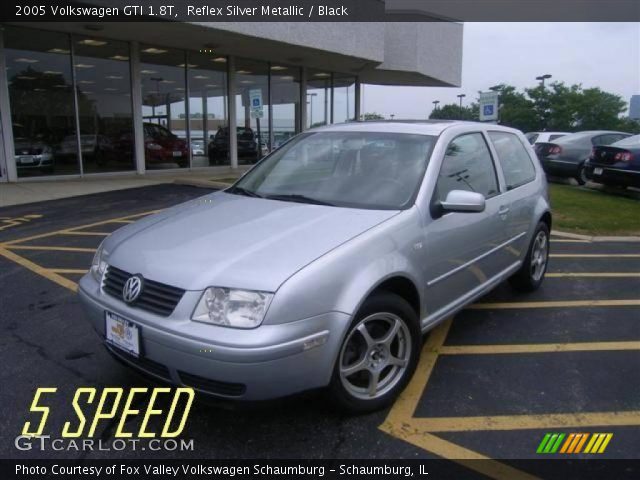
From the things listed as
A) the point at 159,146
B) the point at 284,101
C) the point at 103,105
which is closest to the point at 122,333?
the point at 103,105

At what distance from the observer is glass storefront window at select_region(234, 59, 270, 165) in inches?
694

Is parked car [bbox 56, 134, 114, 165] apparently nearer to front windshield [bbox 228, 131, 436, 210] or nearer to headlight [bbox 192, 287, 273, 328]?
front windshield [bbox 228, 131, 436, 210]

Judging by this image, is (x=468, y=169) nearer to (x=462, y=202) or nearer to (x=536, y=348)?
(x=462, y=202)

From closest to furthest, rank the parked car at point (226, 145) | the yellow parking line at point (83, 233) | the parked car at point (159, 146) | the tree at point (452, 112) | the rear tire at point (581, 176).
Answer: the yellow parking line at point (83, 233) < the rear tire at point (581, 176) < the parked car at point (159, 146) < the parked car at point (226, 145) < the tree at point (452, 112)

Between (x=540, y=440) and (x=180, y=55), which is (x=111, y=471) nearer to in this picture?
(x=540, y=440)

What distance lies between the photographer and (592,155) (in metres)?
12.1

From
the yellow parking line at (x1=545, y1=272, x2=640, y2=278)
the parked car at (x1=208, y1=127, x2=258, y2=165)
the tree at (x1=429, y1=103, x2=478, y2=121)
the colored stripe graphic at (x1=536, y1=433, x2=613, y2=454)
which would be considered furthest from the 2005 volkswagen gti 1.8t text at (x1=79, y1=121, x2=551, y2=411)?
the tree at (x1=429, y1=103, x2=478, y2=121)

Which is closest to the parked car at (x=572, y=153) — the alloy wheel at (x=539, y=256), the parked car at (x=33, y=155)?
the alloy wheel at (x=539, y=256)

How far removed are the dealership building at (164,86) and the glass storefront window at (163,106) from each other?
0.03 metres

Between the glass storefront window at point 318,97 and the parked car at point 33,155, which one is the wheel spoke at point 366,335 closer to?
the parked car at point 33,155

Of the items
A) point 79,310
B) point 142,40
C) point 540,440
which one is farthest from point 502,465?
point 142,40

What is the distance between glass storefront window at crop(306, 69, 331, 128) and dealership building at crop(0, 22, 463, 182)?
63mm

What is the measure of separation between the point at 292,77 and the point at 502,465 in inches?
741

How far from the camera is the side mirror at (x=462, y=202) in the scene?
3205 millimetres
